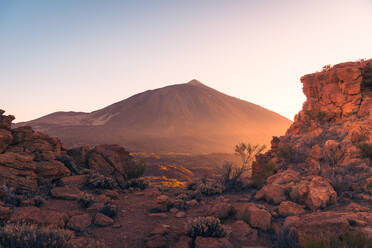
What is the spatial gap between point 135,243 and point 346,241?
3.59 m

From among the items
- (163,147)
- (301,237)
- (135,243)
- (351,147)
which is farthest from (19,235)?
(163,147)

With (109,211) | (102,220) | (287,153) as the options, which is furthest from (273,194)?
(102,220)

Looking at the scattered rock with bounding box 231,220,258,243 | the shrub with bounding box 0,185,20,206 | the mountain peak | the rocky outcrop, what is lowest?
the scattered rock with bounding box 231,220,258,243

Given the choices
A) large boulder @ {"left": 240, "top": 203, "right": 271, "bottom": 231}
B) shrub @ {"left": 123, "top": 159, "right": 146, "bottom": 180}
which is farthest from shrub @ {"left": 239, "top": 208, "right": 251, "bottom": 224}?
shrub @ {"left": 123, "top": 159, "right": 146, "bottom": 180}

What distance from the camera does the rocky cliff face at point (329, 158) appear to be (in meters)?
4.87

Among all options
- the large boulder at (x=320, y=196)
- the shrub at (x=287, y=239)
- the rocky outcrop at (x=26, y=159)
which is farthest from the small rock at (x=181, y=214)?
the rocky outcrop at (x=26, y=159)

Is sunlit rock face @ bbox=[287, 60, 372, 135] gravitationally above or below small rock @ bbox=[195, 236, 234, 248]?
above

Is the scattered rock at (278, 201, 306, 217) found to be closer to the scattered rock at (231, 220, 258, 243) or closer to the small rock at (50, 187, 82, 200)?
the scattered rock at (231, 220, 258, 243)

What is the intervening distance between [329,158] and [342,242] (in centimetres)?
617

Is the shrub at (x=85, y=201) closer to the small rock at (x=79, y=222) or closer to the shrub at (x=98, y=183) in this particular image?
the small rock at (x=79, y=222)

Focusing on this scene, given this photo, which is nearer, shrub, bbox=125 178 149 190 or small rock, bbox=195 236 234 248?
small rock, bbox=195 236 234 248

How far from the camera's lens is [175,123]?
79.4 meters

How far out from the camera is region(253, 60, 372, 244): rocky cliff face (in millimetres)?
4873

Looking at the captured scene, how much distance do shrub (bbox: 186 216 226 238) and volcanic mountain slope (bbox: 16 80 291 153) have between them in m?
43.1
